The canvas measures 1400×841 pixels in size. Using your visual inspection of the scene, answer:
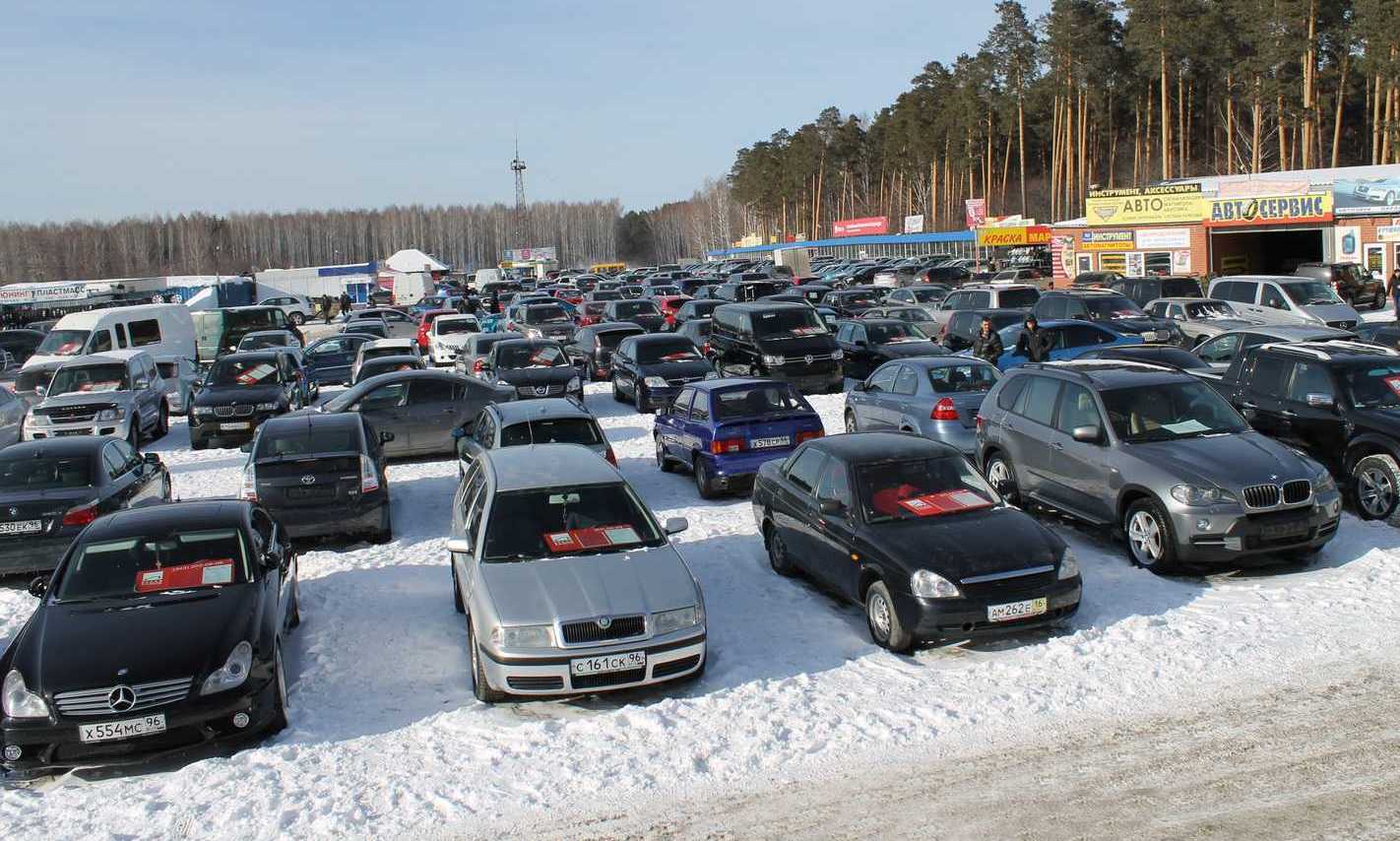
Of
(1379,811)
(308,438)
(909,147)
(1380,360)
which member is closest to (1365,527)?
(1380,360)

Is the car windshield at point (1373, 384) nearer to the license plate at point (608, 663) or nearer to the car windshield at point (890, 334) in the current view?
the license plate at point (608, 663)

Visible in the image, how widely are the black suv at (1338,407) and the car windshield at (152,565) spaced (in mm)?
10919

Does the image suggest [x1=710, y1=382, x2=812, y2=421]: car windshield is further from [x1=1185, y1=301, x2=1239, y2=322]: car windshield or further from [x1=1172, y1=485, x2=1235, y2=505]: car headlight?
[x1=1185, y1=301, x2=1239, y2=322]: car windshield

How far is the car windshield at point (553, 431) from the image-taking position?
45.9 ft

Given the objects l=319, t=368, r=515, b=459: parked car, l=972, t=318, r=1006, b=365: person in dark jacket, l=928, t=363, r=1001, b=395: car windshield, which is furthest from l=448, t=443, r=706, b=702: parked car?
l=972, t=318, r=1006, b=365: person in dark jacket

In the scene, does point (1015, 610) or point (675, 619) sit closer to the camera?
point (675, 619)

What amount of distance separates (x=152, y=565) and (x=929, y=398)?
9.87m

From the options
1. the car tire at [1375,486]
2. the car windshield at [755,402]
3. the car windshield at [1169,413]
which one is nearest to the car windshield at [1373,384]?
the car tire at [1375,486]

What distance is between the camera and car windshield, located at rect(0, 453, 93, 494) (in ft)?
40.1

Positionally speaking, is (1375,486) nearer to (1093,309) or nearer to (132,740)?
(132,740)

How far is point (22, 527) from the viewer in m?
11.7

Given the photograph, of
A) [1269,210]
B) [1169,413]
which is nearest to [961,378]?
[1169,413]

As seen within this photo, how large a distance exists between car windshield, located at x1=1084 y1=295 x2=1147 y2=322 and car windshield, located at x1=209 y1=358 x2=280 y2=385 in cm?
1809

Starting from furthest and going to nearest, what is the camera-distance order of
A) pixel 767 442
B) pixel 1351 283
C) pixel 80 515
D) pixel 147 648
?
pixel 1351 283, pixel 767 442, pixel 80 515, pixel 147 648
